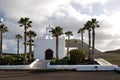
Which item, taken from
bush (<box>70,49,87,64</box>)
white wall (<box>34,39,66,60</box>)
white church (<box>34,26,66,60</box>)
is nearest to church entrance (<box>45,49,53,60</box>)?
white church (<box>34,26,66,60</box>)

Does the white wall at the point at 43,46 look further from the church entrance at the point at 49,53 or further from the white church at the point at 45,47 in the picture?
the church entrance at the point at 49,53

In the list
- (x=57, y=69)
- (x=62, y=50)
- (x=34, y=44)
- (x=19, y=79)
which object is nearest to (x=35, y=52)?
(x=34, y=44)

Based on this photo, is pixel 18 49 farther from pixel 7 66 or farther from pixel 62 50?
pixel 7 66

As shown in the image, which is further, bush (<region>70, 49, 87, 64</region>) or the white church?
the white church

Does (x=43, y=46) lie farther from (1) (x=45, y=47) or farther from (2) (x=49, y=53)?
(2) (x=49, y=53)

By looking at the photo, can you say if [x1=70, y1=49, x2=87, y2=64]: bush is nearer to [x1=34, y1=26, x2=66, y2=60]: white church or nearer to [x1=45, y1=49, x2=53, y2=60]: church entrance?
[x1=34, y1=26, x2=66, y2=60]: white church

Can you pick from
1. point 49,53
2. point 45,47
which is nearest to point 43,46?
point 45,47

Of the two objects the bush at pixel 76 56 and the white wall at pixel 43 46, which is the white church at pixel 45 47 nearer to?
the white wall at pixel 43 46

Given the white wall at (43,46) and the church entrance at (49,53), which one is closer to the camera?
the white wall at (43,46)

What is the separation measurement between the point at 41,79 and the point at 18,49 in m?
42.5

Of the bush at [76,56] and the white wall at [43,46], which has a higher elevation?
the white wall at [43,46]

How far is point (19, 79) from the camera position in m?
27.8

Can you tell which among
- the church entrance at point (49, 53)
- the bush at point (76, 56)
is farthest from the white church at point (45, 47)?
the bush at point (76, 56)

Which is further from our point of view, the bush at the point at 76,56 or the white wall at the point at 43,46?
the white wall at the point at 43,46
